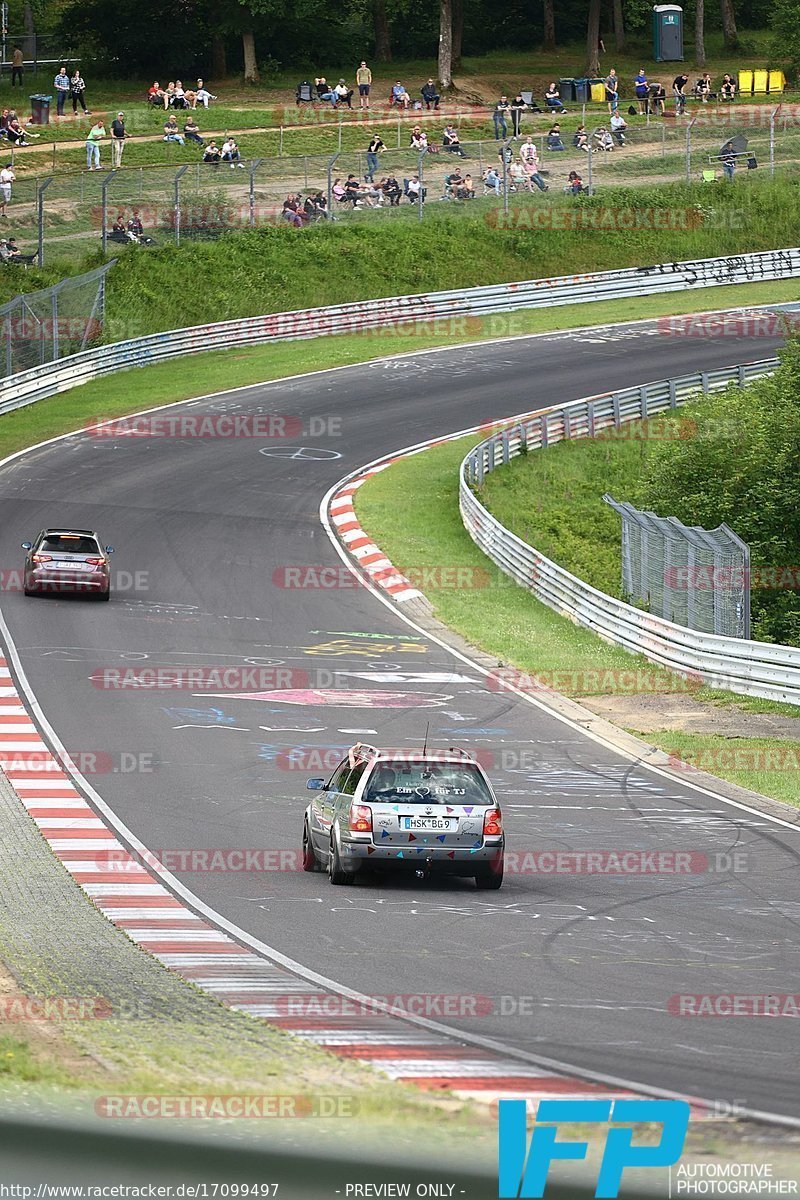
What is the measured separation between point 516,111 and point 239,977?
225ft

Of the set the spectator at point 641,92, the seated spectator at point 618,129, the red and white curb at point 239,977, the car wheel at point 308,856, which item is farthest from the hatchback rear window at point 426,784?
the spectator at point 641,92

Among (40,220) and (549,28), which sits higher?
(549,28)

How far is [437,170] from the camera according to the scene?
67250 mm

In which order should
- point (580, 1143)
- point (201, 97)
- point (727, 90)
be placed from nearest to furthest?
point (580, 1143), point (201, 97), point (727, 90)

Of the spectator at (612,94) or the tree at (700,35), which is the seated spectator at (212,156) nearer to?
the spectator at (612,94)

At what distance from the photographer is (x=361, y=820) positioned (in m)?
14.5

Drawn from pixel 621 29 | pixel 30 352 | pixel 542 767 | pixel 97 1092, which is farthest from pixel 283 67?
pixel 97 1092

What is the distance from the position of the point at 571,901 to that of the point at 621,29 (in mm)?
92101

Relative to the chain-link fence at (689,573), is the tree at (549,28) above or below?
above

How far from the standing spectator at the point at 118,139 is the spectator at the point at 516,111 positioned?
51.7 feet

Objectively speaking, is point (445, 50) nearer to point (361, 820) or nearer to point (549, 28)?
point (549, 28)

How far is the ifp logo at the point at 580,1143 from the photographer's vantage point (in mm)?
4312

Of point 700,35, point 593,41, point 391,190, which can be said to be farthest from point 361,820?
point 700,35

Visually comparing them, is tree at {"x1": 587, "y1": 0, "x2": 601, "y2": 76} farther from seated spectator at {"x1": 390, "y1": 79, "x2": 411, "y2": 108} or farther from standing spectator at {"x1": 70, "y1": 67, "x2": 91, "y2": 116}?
standing spectator at {"x1": 70, "y1": 67, "x2": 91, "y2": 116}
